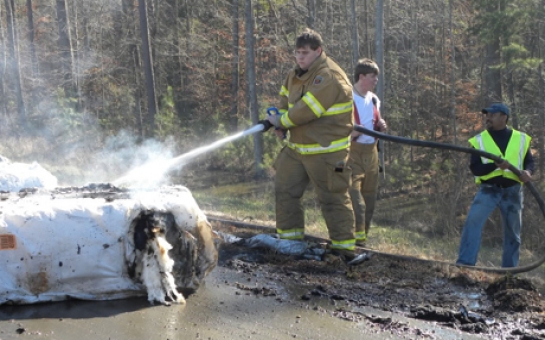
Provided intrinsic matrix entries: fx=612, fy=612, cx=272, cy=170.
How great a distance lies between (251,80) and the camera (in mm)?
20125

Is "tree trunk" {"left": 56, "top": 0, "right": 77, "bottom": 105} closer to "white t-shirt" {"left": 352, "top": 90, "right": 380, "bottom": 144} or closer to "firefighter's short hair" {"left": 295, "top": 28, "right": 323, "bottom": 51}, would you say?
"white t-shirt" {"left": 352, "top": 90, "right": 380, "bottom": 144}

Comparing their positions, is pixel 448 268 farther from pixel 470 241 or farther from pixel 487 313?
pixel 487 313

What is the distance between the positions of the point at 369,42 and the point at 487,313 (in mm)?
19238

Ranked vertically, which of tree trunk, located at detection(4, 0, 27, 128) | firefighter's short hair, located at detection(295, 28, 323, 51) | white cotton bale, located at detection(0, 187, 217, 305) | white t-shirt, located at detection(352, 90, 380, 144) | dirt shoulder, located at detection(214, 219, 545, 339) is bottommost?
dirt shoulder, located at detection(214, 219, 545, 339)

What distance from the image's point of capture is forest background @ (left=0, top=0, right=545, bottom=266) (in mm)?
14945

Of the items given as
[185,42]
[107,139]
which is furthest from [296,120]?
[185,42]

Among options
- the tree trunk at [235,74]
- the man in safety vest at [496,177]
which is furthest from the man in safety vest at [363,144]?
the tree trunk at [235,74]

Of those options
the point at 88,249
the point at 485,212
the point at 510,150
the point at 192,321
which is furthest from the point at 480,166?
the point at 88,249

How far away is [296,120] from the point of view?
5.77 meters

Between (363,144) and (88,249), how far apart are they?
10.7 feet

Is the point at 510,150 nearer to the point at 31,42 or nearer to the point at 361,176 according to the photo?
the point at 361,176

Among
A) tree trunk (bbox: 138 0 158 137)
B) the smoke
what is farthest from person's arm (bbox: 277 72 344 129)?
tree trunk (bbox: 138 0 158 137)

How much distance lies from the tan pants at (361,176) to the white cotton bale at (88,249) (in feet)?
7.72

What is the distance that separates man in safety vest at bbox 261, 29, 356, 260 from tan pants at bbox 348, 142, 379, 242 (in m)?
0.51
